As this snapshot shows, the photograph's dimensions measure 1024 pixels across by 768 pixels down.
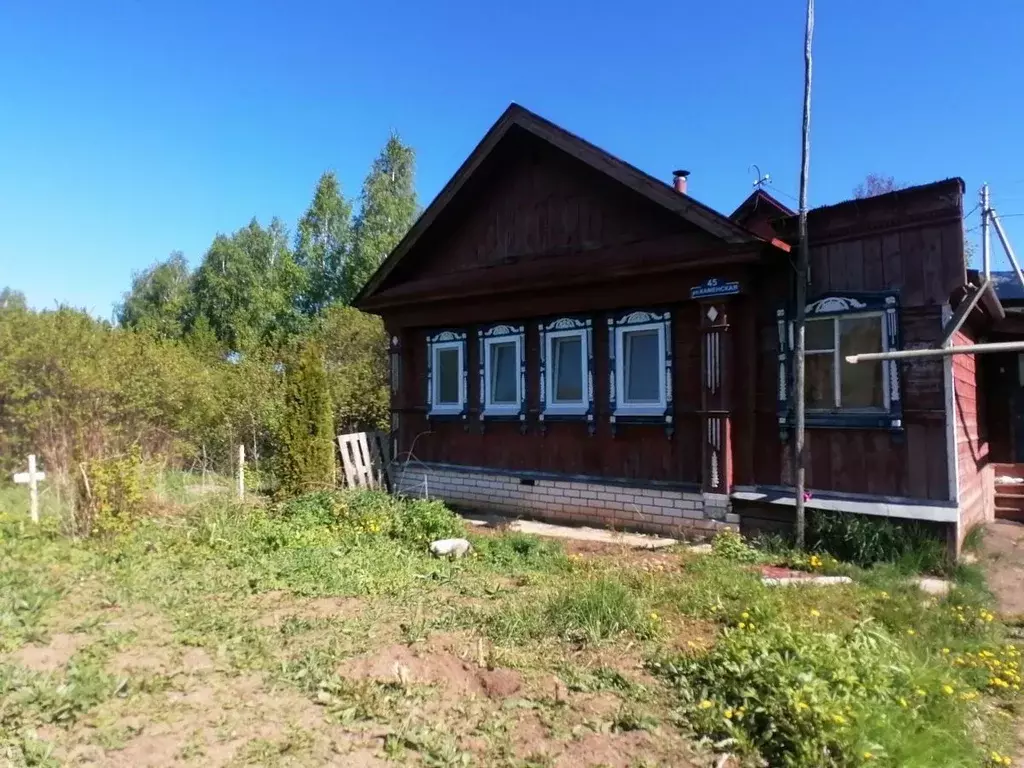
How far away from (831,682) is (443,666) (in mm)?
2271

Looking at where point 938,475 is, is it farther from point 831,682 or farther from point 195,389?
point 195,389

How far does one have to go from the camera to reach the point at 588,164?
9.79m

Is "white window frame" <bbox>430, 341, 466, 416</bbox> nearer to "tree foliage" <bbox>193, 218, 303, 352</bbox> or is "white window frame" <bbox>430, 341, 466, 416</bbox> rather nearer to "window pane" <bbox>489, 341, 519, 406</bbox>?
"window pane" <bbox>489, 341, 519, 406</bbox>

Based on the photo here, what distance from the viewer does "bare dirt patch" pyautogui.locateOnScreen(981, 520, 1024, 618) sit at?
22.2 ft

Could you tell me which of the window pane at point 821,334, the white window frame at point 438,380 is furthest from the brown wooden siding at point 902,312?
the white window frame at point 438,380

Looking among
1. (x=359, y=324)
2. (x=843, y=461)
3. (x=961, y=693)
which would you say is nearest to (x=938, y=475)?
(x=843, y=461)

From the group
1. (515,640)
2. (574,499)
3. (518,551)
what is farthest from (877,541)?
(515,640)

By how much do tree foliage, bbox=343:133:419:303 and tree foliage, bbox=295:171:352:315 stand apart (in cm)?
114

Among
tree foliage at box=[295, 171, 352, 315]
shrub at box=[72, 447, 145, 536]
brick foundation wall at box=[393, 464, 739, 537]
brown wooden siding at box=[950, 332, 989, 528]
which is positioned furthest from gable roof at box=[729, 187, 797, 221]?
tree foliage at box=[295, 171, 352, 315]

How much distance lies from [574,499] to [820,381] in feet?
12.2

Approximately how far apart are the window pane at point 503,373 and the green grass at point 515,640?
333 centimetres

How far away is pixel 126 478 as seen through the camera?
8.16m

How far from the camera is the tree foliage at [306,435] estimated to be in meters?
10.5

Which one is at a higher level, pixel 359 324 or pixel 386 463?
pixel 359 324
